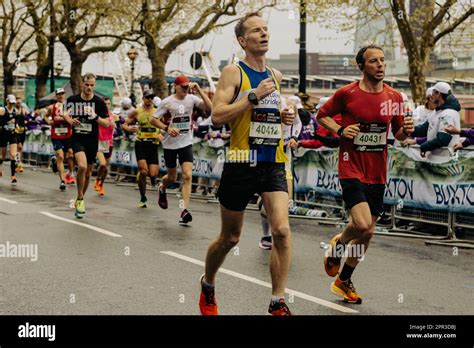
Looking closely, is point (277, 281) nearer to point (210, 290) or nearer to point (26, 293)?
point (210, 290)

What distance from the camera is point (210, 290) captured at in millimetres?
7410

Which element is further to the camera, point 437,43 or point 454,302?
point 437,43

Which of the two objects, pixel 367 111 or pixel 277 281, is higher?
pixel 367 111

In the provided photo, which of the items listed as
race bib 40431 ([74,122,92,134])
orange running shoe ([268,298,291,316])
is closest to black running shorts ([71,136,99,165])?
race bib 40431 ([74,122,92,134])

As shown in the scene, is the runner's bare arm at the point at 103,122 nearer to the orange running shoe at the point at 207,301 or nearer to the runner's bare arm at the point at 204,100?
the runner's bare arm at the point at 204,100

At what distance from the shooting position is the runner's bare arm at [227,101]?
7.10 m

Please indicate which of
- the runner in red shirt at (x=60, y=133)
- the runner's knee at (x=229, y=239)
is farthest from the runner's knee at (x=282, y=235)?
the runner in red shirt at (x=60, y=133)

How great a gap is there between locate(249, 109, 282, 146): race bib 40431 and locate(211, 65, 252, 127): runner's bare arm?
0.60 ft

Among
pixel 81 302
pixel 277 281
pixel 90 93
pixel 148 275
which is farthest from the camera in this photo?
pixel 90 93

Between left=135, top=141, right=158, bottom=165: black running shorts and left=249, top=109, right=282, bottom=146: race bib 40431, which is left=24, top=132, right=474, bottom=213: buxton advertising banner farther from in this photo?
left=249, top=109, right=282, bottom=146: race bib 40431

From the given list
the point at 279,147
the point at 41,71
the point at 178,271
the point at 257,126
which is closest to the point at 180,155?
the point at 178,271
